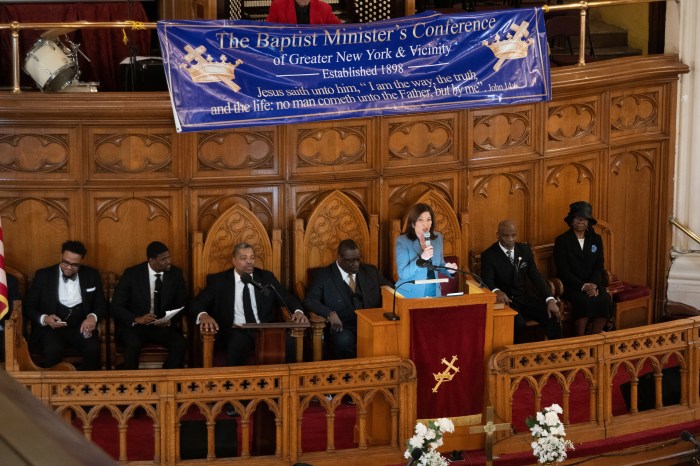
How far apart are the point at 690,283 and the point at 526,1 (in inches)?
168

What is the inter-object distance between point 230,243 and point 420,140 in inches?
73.5

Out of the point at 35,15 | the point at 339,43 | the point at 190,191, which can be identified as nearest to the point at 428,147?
the point at 339,43

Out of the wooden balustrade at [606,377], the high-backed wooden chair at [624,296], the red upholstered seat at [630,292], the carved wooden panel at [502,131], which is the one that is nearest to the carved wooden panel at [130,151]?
the carved wooden panel at [502,131]

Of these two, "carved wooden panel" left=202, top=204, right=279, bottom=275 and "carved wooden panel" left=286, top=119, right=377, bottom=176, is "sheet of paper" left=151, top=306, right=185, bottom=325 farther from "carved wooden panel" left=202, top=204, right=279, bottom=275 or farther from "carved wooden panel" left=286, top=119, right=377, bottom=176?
"carved wooden panel" left=286, top=119, right=377, bottom=176

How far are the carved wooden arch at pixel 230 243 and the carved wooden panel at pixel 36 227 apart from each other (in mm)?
867

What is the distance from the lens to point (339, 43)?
27.2ft

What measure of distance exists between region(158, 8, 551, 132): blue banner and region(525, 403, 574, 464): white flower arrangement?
9.61ft

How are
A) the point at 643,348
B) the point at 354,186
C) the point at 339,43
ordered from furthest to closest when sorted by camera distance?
the point at 354,186, the point at 339,43, the point at 643,348

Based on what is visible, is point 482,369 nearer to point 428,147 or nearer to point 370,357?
point 370,357

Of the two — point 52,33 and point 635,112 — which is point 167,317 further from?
point 635,112

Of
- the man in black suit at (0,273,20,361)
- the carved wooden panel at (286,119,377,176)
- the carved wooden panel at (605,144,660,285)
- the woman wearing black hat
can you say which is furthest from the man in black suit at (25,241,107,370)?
the carved wooden panel at (605,144,660,285)

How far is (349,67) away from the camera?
27.3 ft

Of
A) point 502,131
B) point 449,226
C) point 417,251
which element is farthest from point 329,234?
point 502,131

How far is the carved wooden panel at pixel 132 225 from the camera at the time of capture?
834 cm
